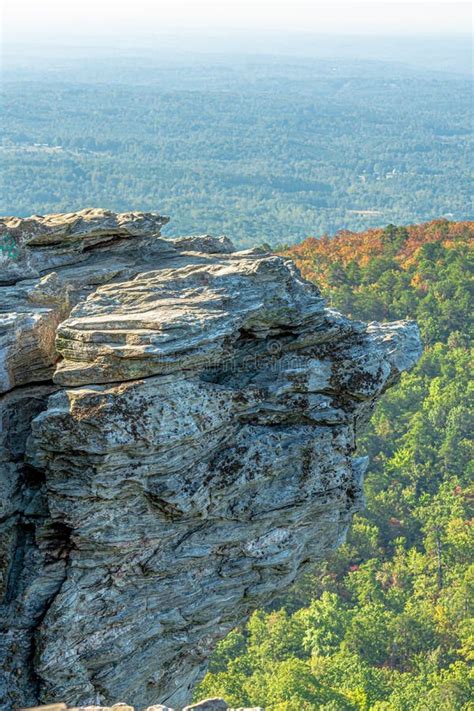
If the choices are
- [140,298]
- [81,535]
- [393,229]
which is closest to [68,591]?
[81,535]

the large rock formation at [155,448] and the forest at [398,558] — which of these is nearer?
the large rock formation at [155,448]

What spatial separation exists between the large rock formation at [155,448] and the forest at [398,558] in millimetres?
17430

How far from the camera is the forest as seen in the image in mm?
37094

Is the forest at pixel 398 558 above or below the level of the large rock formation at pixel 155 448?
below

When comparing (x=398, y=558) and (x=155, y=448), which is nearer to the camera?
(x=155, y=448)

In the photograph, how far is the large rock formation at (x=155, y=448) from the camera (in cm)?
1644

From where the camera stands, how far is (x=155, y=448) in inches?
642

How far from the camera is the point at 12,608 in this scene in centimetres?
1669

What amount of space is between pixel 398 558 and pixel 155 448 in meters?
38.2

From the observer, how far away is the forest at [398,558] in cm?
3709

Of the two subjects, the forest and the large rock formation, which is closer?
the large rock formation

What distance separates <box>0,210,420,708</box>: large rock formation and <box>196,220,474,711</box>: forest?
17430 mm

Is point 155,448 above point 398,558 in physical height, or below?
above

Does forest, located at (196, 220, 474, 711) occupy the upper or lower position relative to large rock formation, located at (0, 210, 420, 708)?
lower
